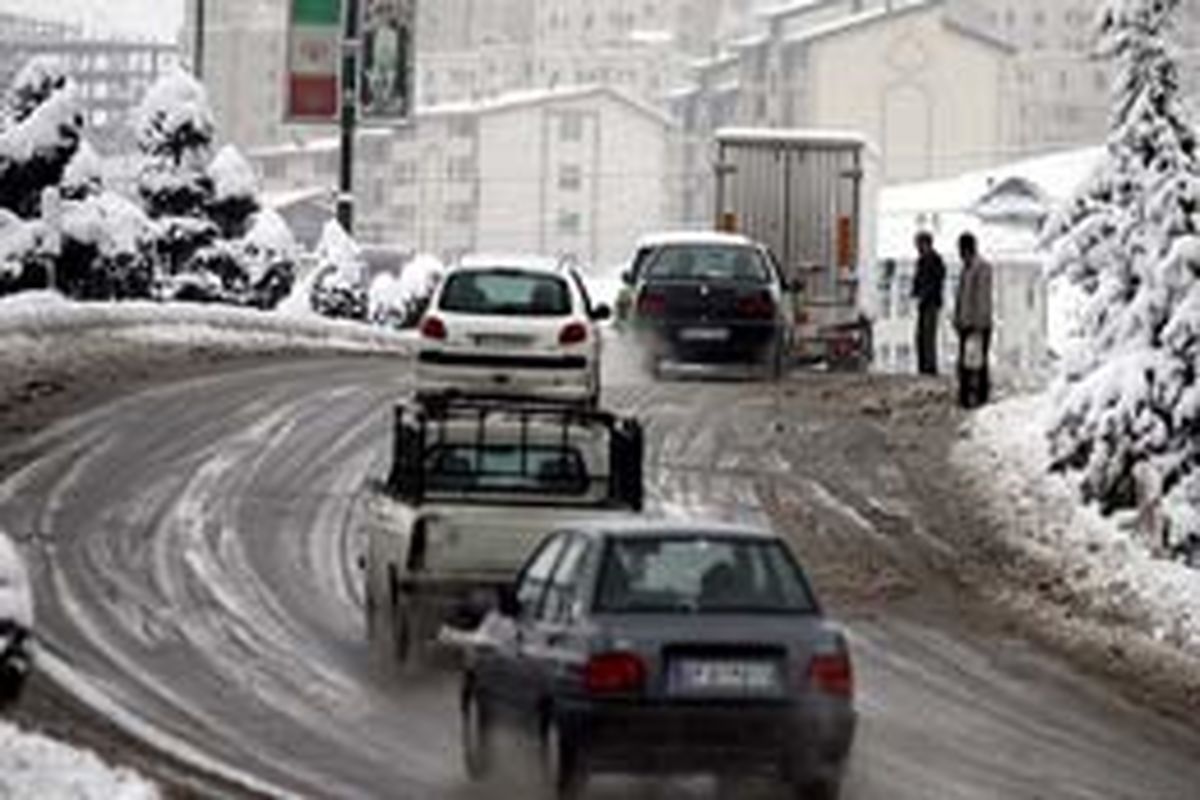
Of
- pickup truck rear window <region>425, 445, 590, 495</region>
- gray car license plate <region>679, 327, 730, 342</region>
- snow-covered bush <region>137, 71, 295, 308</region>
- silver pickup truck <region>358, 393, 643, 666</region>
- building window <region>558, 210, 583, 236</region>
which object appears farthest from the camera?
building window <region>558, 210, 583, 236</region>

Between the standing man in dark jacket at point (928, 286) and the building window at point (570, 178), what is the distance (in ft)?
384

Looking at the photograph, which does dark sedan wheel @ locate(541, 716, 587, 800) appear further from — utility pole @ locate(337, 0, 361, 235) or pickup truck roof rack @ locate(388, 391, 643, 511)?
utility pole @ locate(337, 0, 361, 235)

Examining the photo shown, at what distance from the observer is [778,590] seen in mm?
13586

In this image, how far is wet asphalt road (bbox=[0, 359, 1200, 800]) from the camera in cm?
1570

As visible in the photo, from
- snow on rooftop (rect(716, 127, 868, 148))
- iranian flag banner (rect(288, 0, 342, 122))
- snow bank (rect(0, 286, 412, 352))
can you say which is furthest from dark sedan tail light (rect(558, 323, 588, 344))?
iranian flag banner (rect(288, 0, 342, 122))

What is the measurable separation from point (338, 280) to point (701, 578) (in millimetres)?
46929

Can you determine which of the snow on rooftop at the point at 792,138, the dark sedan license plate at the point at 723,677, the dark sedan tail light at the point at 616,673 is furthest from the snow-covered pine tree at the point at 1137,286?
the snow on rooftop at the point at 792,138

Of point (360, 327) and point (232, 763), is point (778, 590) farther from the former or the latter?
point (360, 327)

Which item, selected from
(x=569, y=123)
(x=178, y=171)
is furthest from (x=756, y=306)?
(x=569, y=123)

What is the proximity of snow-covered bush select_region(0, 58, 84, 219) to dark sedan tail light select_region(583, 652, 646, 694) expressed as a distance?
35916 mm

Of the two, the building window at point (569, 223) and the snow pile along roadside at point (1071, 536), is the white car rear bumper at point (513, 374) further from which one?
the building window at point (569, 223)

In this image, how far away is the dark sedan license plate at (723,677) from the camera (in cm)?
1306

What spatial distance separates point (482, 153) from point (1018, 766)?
141m

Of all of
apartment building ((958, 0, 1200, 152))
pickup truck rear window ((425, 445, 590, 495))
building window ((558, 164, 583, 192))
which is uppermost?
apartment building ((958, 0, 1200, 152))
